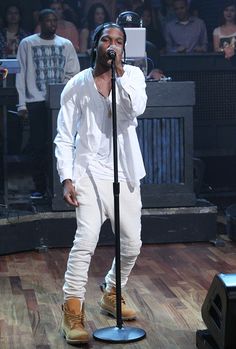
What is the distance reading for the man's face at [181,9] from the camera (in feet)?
28.9

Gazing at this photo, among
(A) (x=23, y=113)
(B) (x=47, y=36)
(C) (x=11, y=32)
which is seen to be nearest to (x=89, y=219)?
(A) (x=23, y=113)

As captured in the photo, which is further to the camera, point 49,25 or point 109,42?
point 49,25

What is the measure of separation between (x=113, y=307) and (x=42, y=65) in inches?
138

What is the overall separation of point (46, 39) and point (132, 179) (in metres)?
3.65

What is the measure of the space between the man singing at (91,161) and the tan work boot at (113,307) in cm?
34

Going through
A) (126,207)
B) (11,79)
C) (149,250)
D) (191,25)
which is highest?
(191,25)

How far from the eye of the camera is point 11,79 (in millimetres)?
8328

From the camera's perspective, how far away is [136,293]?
16.1 ft

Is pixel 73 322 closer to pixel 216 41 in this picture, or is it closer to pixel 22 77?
pixel 22 77

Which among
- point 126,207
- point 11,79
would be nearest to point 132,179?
point 126,207

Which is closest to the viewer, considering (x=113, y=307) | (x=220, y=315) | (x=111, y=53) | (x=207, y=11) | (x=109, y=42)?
(x=220, y=315)

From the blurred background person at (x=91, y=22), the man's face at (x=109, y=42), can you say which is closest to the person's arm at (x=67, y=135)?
the man's face at (x=109, y=42)

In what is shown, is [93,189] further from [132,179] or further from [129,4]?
[129,4]

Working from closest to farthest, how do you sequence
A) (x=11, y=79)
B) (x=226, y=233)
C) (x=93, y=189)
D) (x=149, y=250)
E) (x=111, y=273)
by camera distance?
1. (x=93, y=189)
2. (x=111, y=273)
3. (x=149, y=250)
4. (x=226, y=233)
5. (x=11, y=79)
